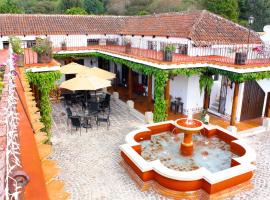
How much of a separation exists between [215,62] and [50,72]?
28.2ft

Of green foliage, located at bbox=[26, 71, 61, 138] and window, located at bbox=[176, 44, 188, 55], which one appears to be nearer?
green foliage, located at bbox=[26, 71, 61, 138]

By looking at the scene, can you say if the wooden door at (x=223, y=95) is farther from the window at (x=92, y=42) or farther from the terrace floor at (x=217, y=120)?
the window at (x=92, y=42)

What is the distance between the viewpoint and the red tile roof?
17.7 metres

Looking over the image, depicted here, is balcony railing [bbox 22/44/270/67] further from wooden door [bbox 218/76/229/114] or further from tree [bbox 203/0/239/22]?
tree [bbox 203/0/239/22]

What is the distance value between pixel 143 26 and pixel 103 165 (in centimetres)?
1599

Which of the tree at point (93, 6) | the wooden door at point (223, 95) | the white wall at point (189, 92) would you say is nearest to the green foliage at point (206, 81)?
the white wall at point (189, 92)

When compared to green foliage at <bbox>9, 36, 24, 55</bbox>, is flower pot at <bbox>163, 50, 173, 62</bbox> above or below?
below

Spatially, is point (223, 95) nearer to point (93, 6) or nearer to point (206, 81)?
point (206, 81)

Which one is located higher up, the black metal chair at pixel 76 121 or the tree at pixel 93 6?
the tree at pixel 93 6

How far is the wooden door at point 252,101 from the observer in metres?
15.3

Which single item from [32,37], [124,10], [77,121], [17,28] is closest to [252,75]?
[77,121]

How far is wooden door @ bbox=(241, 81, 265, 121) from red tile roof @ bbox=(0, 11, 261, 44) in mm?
3863

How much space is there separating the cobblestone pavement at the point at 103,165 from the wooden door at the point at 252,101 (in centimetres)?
222

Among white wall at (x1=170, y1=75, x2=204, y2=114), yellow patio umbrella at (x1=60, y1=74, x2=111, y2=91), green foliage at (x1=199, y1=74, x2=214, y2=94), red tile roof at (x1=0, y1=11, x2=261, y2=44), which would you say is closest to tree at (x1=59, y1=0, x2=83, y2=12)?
red tile roof at (x1=0, y1=11, x2=261, y2=44)
